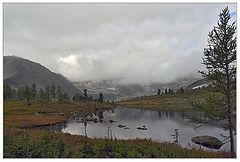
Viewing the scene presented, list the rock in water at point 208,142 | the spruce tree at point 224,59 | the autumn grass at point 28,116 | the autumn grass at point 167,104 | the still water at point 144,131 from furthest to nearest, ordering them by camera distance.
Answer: the autumn grass at point 167,104, the autumn grass at point 28,116, the still water at point 144,131, the rock in water at point 208,142, the spruce tree at point 224,59

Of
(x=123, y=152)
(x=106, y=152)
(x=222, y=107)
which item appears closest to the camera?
(x=123, y=152)

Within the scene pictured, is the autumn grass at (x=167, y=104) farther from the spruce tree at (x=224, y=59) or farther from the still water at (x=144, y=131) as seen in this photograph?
the spruce tree at (x=224, y=59)


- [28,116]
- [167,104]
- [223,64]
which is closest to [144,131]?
[28,116]

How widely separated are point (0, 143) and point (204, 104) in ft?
27.9

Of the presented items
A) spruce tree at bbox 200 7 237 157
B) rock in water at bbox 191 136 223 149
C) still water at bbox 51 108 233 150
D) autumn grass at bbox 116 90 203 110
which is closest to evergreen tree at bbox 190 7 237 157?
spruce tree at bbox 200 7 237 157

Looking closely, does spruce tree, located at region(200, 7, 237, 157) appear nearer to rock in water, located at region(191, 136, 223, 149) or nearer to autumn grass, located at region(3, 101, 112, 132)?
rock in water, located at region(191, 136, 223, 149)

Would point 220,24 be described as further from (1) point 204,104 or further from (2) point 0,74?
(2) point 0,74

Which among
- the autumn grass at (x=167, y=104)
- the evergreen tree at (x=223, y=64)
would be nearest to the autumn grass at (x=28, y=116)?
the evergreen tree at (x=223, y=64)

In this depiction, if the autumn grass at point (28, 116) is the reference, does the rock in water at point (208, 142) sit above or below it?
below

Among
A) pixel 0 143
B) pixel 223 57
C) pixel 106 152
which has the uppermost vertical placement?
pixel 223 57

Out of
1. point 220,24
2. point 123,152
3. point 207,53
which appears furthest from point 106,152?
point 220,24

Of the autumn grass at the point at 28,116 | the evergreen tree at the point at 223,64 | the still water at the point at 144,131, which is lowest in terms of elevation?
the still water at the point at 144,131

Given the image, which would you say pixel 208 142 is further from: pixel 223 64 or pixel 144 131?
pixel 223 64

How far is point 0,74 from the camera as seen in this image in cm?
836
